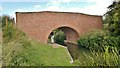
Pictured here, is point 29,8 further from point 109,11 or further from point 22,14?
point 109,11

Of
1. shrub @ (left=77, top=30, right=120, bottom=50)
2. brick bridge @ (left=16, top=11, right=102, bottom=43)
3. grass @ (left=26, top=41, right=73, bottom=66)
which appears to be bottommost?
grass @ (left=26, top=41, right=73, bottom=66)

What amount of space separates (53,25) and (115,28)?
20.1 feet

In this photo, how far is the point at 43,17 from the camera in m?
16.7

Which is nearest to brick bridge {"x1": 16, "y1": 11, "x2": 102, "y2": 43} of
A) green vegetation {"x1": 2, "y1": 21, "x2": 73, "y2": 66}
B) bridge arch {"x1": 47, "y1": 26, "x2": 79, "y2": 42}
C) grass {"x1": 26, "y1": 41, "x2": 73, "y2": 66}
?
bridge arch {"x1": 47, "y1": 26, "x2": 79, "y2": 42}

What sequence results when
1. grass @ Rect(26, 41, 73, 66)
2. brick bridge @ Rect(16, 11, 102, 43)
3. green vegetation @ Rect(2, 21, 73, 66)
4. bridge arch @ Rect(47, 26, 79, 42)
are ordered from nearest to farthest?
green vegetation @ Rect(2, 21, 73, 66), grass @ Rect(26, 41, 73, 66), brick bridge @ Rect(16, 11, 102, 43), bridge arch @ Rect(47, 26, 79, 42)

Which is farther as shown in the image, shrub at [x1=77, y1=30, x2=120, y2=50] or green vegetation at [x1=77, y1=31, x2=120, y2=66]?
shrub at [x1=77, y1=30, x2=120, y2=50]

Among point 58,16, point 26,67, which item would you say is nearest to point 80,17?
point 58,16

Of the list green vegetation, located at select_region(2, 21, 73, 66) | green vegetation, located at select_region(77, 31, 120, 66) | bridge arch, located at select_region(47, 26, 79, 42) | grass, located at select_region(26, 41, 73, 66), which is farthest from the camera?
bridge arch, located at select_region(47, 26, 79, 42)

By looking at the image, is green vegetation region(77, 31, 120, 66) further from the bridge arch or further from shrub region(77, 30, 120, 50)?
the bridge arch

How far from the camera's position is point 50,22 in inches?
678

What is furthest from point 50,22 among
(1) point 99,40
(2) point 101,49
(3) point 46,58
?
(2) point 101,49

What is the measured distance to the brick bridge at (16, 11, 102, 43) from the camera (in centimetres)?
1620

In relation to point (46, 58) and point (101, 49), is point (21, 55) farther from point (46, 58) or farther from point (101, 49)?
point (101, 49)

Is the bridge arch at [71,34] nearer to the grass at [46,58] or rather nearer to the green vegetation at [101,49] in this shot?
the green vegetation at [101,49]
